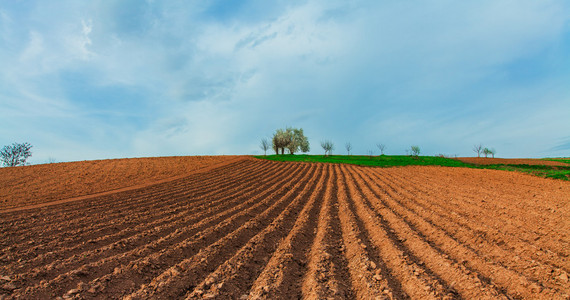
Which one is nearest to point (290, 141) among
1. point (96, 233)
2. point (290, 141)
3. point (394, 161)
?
point (290, 141)

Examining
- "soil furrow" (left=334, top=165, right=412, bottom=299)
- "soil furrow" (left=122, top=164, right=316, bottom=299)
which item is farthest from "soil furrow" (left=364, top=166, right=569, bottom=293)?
"soil furrow" (left=122, top=164, right=316, bottom=299)

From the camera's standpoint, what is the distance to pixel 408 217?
820cm

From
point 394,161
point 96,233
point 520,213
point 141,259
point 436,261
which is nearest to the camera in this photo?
point 436,261

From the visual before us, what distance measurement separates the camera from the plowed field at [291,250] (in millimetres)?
4055

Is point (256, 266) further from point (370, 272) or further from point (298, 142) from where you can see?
point (298, 142)

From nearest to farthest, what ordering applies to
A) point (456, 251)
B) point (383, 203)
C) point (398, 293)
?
point (398, 293) < point (456, 251) < point (383, 203)

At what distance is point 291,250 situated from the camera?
221 inches

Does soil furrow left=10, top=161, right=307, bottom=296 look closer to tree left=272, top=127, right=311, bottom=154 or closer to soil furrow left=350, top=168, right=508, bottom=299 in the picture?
→ soil furrow left=350, top=168, right=508, bottom=299

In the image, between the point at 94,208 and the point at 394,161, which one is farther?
the point at 394,161

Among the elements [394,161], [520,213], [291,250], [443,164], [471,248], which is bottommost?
[291,250]

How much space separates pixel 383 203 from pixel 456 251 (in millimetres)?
4908

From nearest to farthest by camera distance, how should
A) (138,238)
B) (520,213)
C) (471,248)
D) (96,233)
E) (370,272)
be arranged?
(370,272) < (471,248) < (138,238) < (96,233) < (520,213)

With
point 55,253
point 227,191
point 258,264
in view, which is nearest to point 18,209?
point 55,253

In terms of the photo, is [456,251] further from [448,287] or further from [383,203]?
[383,203]
